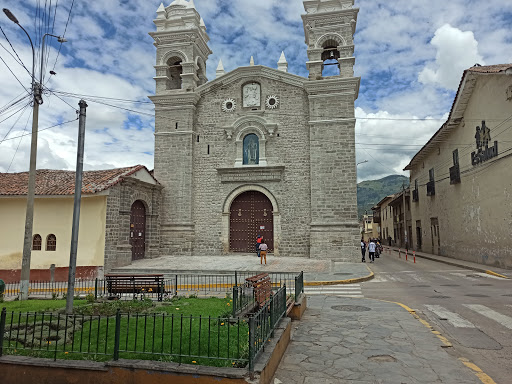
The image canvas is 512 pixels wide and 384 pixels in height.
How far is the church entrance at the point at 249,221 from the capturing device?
2147 cm

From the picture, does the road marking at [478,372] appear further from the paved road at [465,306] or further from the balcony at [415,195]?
the balcony at [415,195]

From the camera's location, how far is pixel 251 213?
71.2ft

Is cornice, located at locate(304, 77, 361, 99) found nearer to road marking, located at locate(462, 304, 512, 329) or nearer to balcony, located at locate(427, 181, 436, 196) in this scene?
balcony, located at locate(427, 181, 436, 196)

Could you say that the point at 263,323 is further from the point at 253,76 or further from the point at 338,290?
the point at 253,76

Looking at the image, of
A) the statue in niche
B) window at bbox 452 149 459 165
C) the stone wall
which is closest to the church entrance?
the statue in niche

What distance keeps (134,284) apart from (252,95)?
15878 mm

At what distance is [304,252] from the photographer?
20359 mm

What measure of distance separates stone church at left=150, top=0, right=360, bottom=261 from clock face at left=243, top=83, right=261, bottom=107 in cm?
6

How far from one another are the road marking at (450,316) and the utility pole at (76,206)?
7240mm

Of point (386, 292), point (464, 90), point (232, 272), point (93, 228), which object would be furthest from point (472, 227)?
point (93, 228)

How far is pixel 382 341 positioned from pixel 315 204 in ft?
46.0

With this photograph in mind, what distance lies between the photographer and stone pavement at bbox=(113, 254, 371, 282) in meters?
14.4

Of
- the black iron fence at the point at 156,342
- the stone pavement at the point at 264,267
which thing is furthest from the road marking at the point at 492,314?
the stone pavement at the point at 264,267

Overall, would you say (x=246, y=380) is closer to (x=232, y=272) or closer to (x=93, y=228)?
(x=232, y=272)
